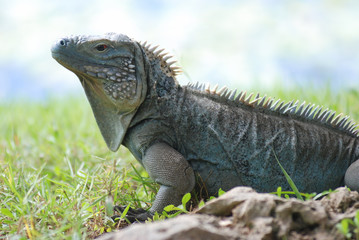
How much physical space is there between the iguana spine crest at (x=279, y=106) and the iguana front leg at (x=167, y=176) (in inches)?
26.9

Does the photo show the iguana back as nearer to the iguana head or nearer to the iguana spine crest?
the iguana spine crest

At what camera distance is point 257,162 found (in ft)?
11.4

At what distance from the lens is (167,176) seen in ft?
10.5

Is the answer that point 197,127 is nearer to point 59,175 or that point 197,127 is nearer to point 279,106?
point 279,106

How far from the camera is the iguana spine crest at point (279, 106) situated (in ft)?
11.8

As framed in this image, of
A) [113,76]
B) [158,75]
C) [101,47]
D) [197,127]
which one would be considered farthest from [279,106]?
[101,47]

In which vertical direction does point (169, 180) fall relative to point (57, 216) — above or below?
above

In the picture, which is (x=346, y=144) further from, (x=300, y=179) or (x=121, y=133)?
(x=121, y=133)

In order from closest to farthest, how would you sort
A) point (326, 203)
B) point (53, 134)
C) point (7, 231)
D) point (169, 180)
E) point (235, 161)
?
1. point (326, 203)
2. point (7, 231)
3. point (169, 180)
4. point (235, 161)
5. point (53, 134)

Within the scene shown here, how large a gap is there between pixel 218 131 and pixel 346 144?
3.74 ft

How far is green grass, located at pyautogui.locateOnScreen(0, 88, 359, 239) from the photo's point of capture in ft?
9.67

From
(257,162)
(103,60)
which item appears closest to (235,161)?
(257,162)

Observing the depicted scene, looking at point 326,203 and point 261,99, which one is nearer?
point 326,203

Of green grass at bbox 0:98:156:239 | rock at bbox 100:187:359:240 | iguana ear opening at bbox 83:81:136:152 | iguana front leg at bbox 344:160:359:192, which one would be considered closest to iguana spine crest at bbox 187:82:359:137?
iguana front leg at bbox 344:160:359:192
